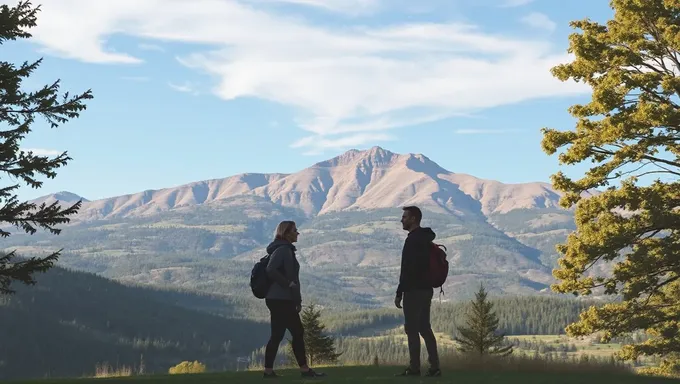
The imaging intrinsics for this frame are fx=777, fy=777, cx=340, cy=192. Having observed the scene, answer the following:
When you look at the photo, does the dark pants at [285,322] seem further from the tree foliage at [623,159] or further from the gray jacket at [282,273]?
the tree foliage at [623,159]

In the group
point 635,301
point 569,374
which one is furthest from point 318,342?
point 569,374

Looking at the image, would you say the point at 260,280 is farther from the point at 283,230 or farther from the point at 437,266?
the point at 437,266

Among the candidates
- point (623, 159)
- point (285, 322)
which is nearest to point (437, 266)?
point (285, 322)

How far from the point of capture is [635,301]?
24.8 meters

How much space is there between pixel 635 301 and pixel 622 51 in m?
7.94

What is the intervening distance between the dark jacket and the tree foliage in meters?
9.94

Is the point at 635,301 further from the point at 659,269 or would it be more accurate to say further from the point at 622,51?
the point at 622,51

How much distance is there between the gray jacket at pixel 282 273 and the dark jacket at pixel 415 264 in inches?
73.2

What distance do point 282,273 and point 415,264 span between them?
234 cm

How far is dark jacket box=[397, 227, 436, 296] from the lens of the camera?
1334cm

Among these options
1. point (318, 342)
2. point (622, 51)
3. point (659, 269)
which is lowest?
point (318, 342)

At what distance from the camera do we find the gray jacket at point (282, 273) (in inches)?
532

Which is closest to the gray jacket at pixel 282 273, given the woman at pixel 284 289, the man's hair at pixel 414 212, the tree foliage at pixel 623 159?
the woman at pixel 284 289

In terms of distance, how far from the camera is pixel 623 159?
22.0 metres
